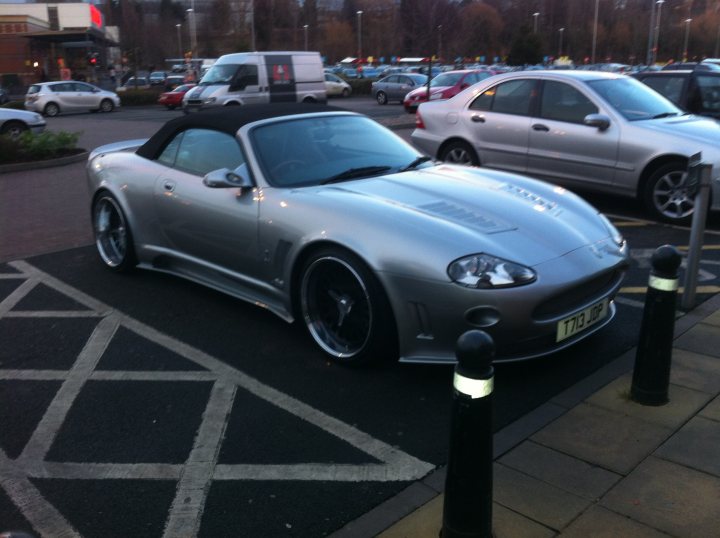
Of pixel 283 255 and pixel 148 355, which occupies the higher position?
pixel 283 255

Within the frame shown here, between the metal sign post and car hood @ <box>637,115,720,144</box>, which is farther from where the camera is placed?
car hood @ <box>637,115,720,144</box>

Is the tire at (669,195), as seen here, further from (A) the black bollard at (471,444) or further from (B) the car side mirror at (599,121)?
(A) the black bollard at (471,444)

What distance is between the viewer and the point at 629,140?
758cm

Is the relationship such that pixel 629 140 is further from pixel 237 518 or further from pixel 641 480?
pixel 237 518

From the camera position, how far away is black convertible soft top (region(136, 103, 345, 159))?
17.2 feet

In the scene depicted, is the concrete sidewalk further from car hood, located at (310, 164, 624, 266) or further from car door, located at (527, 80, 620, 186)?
car door, located at (527, 80, 620, 186)

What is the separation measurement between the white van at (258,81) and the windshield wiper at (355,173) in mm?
17009

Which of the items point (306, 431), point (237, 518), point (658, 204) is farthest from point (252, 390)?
point (658, 204)

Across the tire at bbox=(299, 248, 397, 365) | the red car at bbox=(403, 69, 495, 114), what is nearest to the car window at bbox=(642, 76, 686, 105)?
the tire at bbox=(299, 248, 397, 365)

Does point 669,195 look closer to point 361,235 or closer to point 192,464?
point 361,235

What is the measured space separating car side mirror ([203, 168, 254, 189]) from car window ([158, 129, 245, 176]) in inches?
9.2

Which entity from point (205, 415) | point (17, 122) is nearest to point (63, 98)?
point (17, 122)

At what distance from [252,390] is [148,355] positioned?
929mm

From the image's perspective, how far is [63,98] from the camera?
31.5 meters
